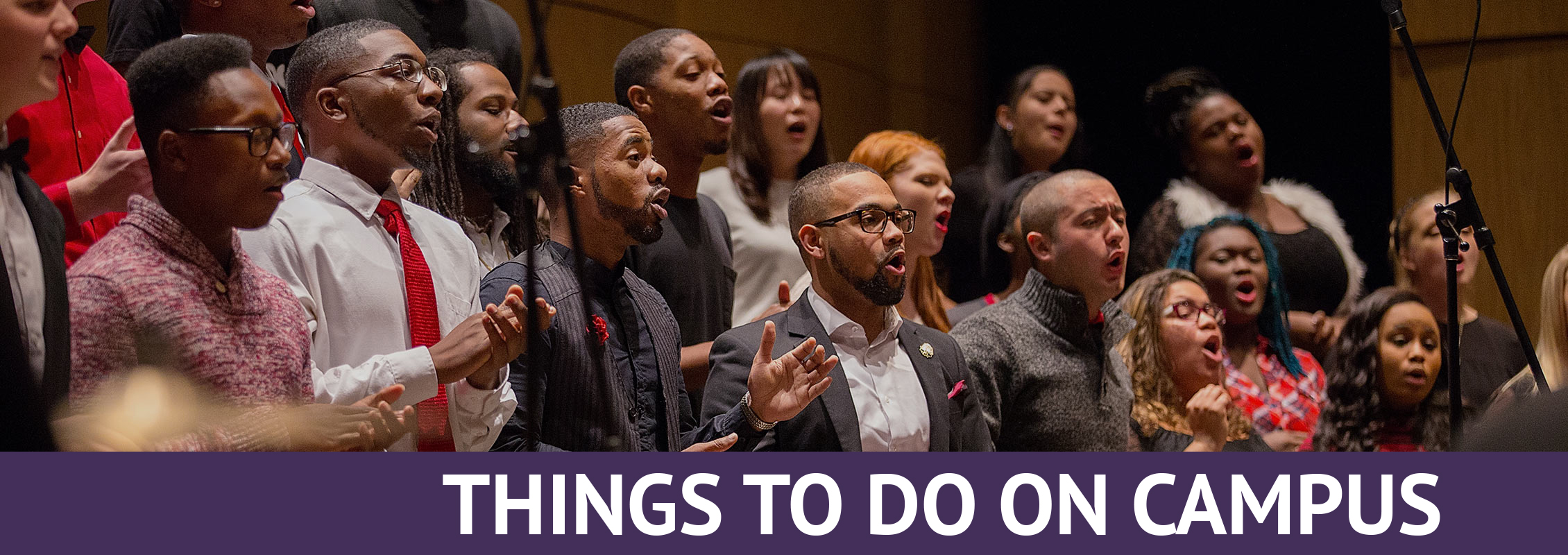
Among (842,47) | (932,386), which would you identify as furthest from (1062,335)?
(842,47)

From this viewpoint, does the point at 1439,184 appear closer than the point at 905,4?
Yes

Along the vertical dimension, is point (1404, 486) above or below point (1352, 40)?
below

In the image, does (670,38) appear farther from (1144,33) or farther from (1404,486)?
(1144,33)

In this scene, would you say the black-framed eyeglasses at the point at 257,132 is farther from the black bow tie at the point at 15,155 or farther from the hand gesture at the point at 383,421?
the hand gesture at the point at 383,421

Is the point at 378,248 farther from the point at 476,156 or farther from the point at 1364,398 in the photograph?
the point at 1364,398

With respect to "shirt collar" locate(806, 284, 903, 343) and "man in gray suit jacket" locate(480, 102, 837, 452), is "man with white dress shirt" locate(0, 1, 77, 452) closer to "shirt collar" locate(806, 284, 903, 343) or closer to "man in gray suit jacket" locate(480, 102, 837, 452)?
"man in gray suit jacket" locate(480, 102, 837, 452)

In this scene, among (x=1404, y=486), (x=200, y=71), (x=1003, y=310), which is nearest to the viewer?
(x=1404, y=486)

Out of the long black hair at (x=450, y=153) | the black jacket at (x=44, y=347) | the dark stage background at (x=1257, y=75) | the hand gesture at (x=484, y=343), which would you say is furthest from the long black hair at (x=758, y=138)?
the dark stage background at (x=1257, y=75)

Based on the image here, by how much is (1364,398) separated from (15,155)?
2.78m

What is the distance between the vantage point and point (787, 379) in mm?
2268

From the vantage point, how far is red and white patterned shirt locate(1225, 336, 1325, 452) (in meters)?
3.49

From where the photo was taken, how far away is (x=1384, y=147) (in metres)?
5.48

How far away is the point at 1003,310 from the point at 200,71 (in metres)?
1.75

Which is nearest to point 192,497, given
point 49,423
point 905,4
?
point 49,423
